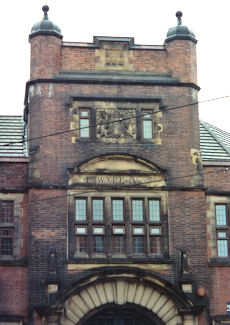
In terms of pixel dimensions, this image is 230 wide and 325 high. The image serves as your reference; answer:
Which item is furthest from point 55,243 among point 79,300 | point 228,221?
point 228,221

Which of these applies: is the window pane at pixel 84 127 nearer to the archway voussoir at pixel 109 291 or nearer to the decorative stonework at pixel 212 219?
the decorative stonework at pixel 212 219

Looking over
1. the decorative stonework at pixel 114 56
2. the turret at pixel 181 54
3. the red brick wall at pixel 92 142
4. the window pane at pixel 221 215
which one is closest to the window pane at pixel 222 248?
the window pane at pixel 221 215

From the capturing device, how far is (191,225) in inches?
988

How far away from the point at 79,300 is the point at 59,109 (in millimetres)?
6340

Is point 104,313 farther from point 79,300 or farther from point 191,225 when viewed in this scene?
point 191,225

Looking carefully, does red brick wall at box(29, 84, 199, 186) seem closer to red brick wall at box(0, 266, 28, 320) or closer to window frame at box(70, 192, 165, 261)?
window frame at box(70, 192, 165, 261)

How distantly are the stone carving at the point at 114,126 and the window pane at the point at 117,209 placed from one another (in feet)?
6.87

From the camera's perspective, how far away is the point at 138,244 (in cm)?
2478

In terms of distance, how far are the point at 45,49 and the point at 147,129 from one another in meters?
4.38

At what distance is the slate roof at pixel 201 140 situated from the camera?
2659cm

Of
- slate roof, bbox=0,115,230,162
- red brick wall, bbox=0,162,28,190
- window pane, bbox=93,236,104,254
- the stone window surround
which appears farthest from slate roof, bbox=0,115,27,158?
window pane, bbox=93,236,104,254

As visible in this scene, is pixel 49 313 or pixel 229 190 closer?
pixel 49 313

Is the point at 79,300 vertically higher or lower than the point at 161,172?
lower

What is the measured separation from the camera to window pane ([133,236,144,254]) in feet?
81.1
